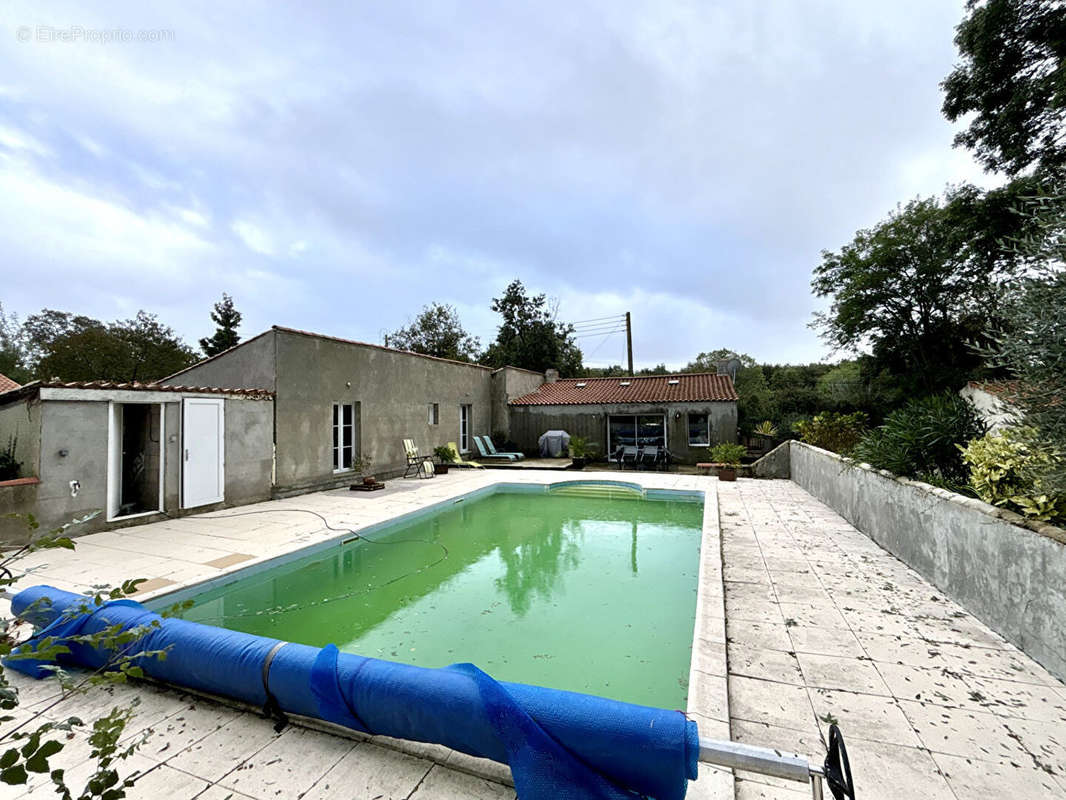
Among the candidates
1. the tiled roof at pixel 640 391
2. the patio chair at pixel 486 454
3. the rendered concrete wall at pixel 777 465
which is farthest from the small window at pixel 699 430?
the patio chair at pixel 486 454

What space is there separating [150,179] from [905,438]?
13.6 m

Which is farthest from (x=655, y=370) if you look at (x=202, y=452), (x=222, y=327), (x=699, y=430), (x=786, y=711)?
(x=786, y=711)

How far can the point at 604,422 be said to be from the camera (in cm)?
1745

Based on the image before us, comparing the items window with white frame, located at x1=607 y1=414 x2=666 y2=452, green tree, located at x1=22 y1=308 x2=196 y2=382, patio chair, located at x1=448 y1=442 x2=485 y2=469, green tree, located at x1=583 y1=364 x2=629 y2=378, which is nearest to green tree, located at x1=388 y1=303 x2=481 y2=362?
green tree, located at x1=583 y1=364 x2=629 y2=378

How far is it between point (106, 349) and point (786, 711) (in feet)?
100

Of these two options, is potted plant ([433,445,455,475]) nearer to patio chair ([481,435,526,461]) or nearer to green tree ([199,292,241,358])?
patio chair ([481,435,526,461])

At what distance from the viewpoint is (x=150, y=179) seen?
8.68m

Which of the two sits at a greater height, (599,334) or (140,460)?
(599,334)

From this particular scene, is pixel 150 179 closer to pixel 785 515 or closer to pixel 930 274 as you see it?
pixel 785 515

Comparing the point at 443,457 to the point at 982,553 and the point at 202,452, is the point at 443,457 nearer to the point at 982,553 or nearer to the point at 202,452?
the point at 202,452

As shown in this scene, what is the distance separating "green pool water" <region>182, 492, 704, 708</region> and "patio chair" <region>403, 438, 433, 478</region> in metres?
5.40

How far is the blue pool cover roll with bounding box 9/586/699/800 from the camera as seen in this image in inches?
79.7

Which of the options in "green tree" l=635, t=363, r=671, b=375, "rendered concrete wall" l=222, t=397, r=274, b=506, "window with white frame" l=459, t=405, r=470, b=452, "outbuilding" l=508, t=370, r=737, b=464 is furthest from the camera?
"green tree" l=635, t=363, r=671, b=375

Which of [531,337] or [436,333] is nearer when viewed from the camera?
[531,337]
